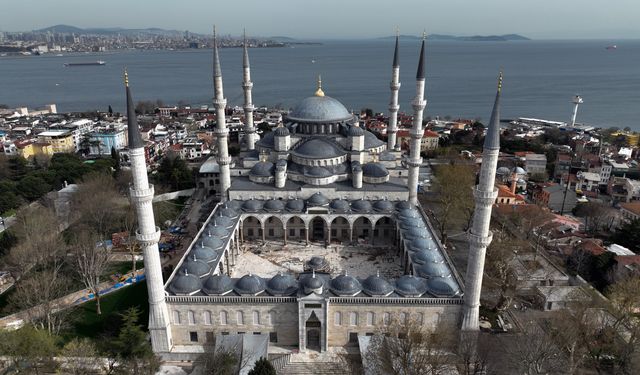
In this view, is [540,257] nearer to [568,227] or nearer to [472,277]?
[568,227]

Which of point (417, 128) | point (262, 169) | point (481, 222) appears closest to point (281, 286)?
point (481, 222)

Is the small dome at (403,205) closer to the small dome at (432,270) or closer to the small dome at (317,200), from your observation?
the small dome at (317,200)

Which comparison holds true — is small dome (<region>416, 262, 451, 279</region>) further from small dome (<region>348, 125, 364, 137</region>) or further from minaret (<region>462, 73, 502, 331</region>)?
small dome (<region>348, 125, 364, 137</region>)

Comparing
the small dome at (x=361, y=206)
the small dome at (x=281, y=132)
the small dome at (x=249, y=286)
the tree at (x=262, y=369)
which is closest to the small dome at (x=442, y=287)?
the small dome at (x=249, y=286)

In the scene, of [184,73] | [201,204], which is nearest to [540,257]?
[201,204]

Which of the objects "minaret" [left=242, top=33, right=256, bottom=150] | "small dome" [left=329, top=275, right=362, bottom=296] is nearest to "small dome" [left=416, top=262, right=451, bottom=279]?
"small dome" [left=329, top=275, right=362, bottom=296]

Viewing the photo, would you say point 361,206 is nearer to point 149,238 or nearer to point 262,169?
point 262,169

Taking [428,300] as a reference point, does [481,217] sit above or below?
above
